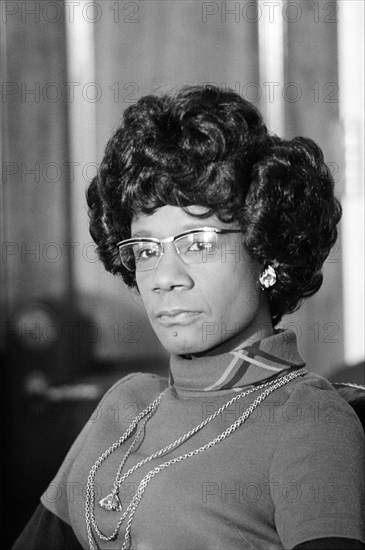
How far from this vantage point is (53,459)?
2.29 m

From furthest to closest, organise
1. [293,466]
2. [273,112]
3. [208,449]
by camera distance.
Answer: [273,112]
[208,449]
[293,466]

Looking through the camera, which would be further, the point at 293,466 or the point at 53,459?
the point at 53,459

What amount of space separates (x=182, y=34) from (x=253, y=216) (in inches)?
43.0

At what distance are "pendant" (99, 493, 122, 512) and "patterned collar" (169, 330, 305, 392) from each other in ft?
0.67

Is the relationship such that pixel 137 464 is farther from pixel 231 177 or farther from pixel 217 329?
pixel 231 177

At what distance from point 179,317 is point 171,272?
71mm

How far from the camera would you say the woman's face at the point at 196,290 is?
4.19 ft

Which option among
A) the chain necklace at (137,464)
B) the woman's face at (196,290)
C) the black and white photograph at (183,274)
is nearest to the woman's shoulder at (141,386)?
the black and white photograph at (183,274)

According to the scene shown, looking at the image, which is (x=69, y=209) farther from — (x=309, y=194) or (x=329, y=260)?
(x=309, y=194)

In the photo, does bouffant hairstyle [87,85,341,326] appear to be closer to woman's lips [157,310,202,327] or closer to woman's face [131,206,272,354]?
woman's face [131,206,272,354]

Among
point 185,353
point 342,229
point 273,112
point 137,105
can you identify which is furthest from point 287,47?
point 185,353

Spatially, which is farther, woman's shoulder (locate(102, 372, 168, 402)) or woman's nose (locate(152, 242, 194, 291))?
woman's shoulder (locate(102, 372, 168, 402))

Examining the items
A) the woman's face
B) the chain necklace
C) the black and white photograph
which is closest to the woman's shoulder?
the black and white photograph

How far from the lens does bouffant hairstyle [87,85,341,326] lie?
1.29m
